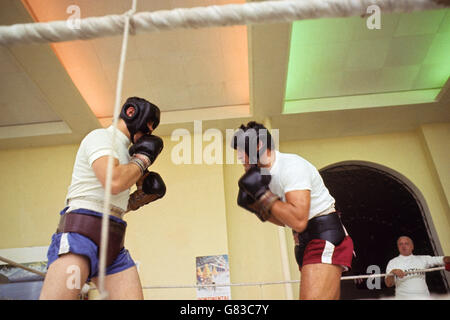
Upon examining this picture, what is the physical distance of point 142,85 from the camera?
3.60 meters

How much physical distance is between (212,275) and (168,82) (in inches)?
83.0

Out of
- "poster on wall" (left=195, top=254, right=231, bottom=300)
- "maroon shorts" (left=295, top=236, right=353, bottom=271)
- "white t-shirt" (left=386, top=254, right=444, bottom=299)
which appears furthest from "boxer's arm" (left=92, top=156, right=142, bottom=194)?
"white t-shirt" (left=386, top=254, right=444, bottom=299)

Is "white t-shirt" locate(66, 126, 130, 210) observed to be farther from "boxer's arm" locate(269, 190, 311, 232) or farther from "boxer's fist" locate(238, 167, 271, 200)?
"boxer's arm" locate(269, 190, 311, 232)

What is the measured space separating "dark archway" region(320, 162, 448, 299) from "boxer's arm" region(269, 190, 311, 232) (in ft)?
10.8

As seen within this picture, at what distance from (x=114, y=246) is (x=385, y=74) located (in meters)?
3.50

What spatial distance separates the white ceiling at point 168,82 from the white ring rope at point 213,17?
1.79 metres

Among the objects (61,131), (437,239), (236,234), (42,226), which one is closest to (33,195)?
(42,226)

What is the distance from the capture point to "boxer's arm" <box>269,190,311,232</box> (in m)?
1.18

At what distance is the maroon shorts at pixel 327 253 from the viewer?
126 cm

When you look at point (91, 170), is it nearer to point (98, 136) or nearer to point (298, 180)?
point (98, 136)

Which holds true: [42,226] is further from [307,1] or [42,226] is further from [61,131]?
[307,1]

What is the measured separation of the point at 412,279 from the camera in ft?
10.0

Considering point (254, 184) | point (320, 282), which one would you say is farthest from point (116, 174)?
point (320, 282)

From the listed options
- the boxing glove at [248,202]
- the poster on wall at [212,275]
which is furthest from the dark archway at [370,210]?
the boxing glove at [248,202]
